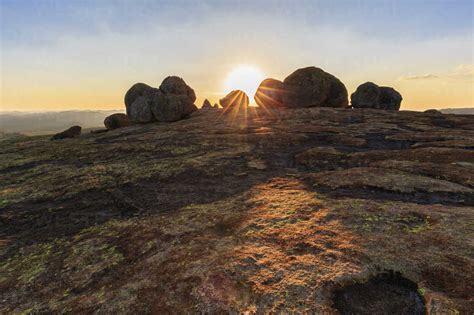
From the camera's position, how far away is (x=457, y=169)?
46.6 feet

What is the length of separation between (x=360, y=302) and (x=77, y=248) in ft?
28.7

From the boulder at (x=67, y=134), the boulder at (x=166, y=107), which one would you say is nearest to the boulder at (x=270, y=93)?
the boulder at (x=166, y=107)

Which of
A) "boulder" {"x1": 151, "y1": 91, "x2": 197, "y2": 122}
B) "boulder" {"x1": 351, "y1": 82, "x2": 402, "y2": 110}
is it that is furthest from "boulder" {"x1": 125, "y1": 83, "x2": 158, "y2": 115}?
"boulder" {"x1": 351, "y1": 82, "x2": 402, "y2": 110}

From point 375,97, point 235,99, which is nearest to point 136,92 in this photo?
point 235,99

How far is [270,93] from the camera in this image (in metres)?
61.8

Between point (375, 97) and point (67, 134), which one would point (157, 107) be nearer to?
point (67, 134)

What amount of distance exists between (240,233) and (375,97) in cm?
6707

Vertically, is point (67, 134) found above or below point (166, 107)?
below

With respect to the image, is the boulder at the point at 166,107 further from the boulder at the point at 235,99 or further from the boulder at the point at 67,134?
the boulder at the point at 235,99

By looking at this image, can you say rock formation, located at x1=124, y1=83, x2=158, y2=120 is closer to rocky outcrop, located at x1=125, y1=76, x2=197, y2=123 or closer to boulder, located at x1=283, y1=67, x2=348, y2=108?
rocky outcrop, located at x1=125, y1=76, x2=197, y2=123

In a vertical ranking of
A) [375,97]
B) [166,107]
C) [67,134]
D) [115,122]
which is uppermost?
→ [375,97]

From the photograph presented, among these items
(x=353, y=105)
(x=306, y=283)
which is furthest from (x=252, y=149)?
(x=353, y=105)

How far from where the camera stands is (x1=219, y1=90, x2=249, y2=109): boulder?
7069cm

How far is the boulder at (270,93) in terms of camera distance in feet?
199
